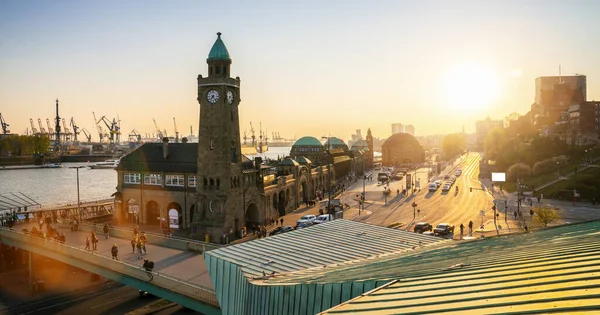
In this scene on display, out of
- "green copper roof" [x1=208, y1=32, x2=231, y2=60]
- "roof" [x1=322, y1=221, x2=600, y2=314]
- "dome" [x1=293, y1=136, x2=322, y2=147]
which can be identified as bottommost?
"roof" [x1=322, y1=221, x2=600, y2=314]

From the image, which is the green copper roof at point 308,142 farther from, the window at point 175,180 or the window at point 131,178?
the window at point 175,180

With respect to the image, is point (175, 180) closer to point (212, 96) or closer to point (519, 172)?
point (212, 96)

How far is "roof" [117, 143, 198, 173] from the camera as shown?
176 ft

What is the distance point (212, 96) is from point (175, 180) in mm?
12215

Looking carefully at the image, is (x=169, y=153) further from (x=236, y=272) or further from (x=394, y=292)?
(x=394, y=292)

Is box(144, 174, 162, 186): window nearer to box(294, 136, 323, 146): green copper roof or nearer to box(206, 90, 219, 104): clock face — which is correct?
box(206, 90, 219, 104): clock face

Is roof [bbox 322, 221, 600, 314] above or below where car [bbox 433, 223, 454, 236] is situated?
above

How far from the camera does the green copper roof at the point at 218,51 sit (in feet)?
158

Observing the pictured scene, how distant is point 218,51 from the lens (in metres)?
48.2

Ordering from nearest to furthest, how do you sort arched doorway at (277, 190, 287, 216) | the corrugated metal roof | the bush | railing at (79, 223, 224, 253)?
the corrugated metal roof, railing at (79, 223, 224, 253), arched doorway at (277, 190, 287, 216), the bush

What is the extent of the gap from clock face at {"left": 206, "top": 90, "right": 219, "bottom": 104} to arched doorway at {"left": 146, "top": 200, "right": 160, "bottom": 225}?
1631 cm

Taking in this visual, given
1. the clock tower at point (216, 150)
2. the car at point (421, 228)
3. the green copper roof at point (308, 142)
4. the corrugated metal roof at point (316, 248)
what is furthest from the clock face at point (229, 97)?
the green copper roof at point (308, 142)

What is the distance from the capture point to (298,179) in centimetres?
7325

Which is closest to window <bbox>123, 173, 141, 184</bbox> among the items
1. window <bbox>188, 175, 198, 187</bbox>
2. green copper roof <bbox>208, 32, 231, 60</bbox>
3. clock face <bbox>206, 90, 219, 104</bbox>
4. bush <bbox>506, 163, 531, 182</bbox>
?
window <bbox>188, 175, 198, 187</bbox>
